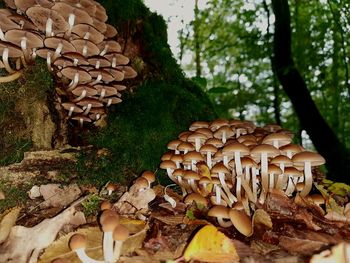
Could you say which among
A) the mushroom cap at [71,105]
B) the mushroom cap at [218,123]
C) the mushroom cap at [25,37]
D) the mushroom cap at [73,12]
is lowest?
the mushroom cap at [218,123]

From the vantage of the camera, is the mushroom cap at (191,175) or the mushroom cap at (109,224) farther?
the mushroom cap at (191,175)

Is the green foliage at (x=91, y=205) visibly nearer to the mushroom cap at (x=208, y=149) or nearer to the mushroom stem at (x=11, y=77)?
the mushroom cap at (x=208, y=149)

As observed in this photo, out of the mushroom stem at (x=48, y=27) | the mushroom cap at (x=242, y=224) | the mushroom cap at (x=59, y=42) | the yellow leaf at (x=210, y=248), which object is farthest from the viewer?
the mushroom stem at (x=48, y=27)

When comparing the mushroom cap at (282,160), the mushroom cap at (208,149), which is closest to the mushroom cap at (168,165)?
the mushroom cap at (208,149)

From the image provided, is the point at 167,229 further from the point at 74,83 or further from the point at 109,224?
the point at 74,83

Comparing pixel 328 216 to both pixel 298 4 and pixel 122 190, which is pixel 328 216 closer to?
pixel 122 190

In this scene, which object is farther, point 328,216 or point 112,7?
point 112,7

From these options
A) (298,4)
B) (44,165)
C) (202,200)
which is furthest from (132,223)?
(298,4)

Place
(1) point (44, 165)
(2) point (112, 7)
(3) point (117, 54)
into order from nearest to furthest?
(1) point (44, 165) < (3) point (117, 54) < (2) point (112, 7)
